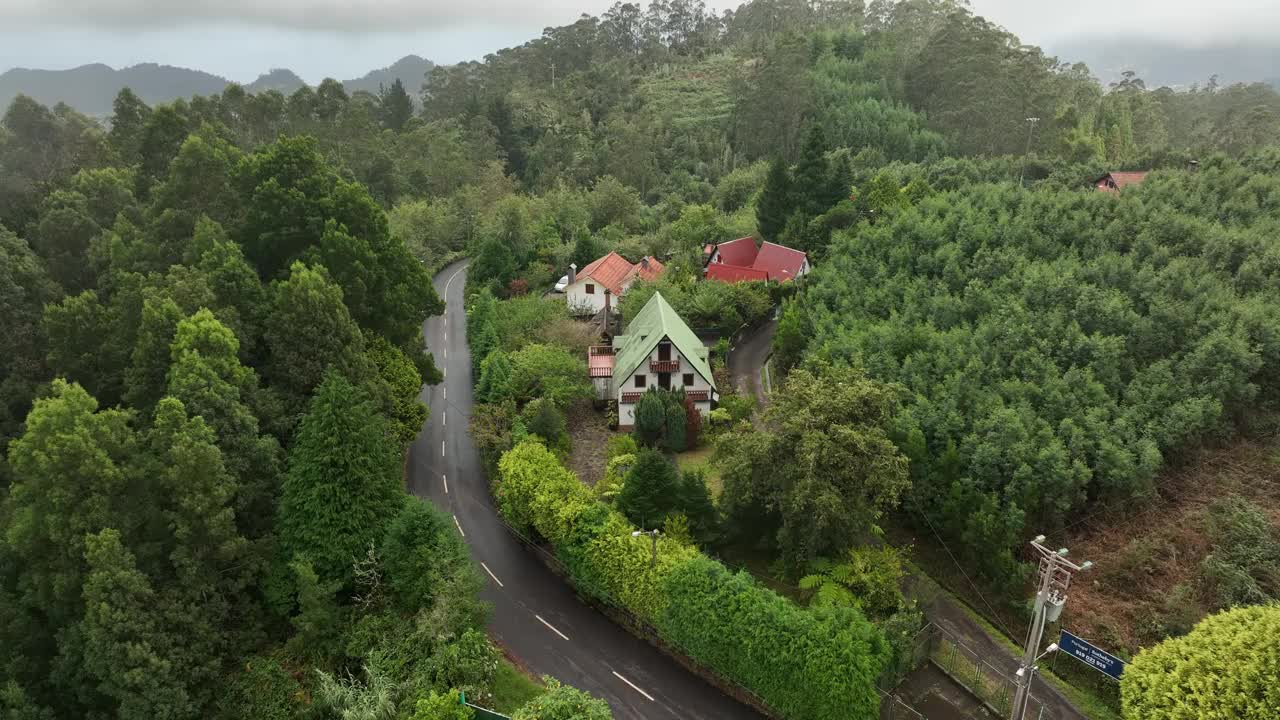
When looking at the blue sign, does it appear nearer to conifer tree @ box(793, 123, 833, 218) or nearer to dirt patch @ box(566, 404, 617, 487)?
dirt patch @ box(566, 404, 617, 487)

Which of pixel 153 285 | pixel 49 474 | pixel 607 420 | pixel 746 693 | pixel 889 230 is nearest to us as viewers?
pixel 49 474

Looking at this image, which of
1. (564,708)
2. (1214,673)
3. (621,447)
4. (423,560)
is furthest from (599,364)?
(1214,673)

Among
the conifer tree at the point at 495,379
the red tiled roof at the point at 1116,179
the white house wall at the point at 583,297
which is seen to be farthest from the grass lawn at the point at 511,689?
the red tiled roof at the point at 1116,179

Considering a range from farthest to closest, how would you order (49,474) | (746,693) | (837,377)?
(837,377), (746,693), (49,474)

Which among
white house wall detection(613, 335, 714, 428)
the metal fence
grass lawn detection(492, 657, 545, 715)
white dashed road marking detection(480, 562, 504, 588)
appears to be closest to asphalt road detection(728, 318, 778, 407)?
white house wall detection(613, 335, 714, 428)

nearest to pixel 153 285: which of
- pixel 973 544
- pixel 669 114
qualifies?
pixel 973 544

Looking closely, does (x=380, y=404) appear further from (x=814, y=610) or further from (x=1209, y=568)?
(x=1209, y=568)
